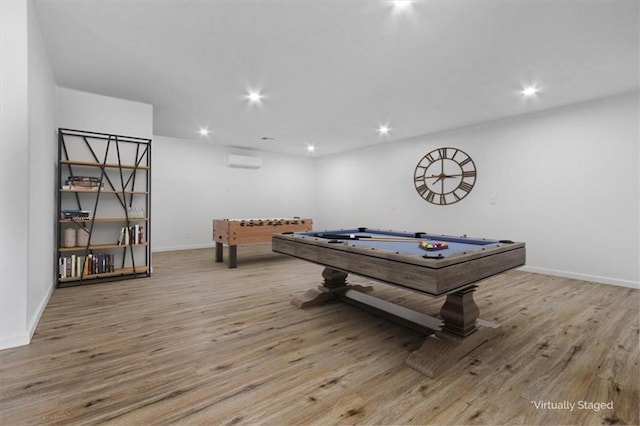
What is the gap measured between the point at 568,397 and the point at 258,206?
272 inches

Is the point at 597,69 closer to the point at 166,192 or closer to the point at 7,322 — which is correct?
the point at 7,322

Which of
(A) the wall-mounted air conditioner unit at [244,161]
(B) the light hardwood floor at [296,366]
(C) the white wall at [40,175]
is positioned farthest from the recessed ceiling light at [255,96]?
(A) the wall-mounted air conditioner unit at [244,161]

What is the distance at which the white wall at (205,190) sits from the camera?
6.23 meters

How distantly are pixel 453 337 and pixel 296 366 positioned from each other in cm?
108

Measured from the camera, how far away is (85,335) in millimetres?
2166

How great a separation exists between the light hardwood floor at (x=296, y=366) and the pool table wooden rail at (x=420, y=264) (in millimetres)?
534

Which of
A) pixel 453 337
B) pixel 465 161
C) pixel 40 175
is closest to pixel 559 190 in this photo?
pixel 465 161

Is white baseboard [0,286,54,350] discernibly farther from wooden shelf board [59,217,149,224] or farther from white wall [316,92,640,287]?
white wall [316,92,640,287]

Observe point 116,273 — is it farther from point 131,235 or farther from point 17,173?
point 17,173

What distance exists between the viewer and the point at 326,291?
9.67 feet

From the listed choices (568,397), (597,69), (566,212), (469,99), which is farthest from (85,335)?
(566,212)

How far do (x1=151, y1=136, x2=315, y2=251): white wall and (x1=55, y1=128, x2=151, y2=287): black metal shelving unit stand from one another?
2.24 m

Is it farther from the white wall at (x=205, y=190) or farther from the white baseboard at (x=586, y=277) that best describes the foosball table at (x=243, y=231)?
the white baseboard at (x=586, y=277)

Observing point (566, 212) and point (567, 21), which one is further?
point (566, 212)
